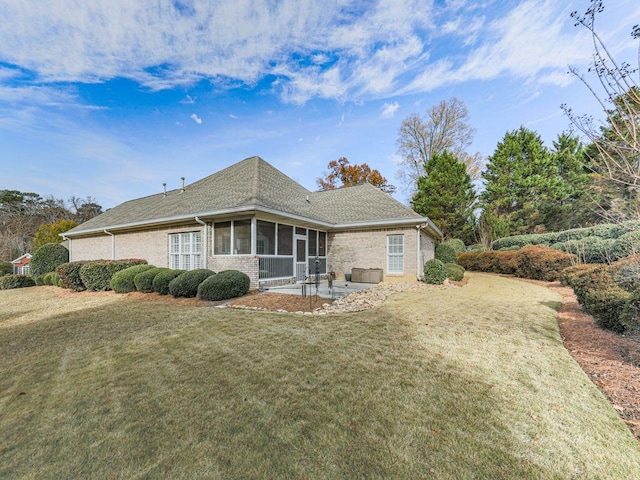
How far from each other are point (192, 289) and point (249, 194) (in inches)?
158

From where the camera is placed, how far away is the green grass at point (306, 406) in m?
2.00

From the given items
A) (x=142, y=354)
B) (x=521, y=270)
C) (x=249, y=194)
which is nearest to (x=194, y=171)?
(x=249, y=194)

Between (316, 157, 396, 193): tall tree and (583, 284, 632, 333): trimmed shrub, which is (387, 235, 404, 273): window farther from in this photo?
(316, 157, 396, 193): tall tree

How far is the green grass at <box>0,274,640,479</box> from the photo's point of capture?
200 centimetres

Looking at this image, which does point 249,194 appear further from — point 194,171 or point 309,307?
point 194,171

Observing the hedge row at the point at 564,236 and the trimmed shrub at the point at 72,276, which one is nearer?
the trimmed shrub at the point at 72,276

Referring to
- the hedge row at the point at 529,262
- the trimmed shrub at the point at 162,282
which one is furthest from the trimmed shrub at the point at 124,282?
the hedge row at the point at 529,262

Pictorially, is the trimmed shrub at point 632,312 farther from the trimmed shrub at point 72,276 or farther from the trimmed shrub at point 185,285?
the trimmed shrub at point 72,276

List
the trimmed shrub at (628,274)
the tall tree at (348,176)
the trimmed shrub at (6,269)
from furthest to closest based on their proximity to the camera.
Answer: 1. the tall tree at (348,176)
2. the trimmed shrub at (6,269)
3. the trimmed shrub at (628,274)

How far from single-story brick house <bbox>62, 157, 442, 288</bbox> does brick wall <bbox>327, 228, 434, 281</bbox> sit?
0.15 ft

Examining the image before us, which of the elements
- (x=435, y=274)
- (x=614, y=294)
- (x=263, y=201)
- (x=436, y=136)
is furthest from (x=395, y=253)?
(x=436, y=136)

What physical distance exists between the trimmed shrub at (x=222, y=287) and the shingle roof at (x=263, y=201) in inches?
95.2

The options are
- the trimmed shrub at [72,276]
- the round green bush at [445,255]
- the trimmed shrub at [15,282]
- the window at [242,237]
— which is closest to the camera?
the window at [242,237]

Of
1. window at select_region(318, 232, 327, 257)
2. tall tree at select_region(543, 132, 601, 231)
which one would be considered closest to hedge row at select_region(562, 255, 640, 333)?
window at select_region(318, 232, 327, 257)
